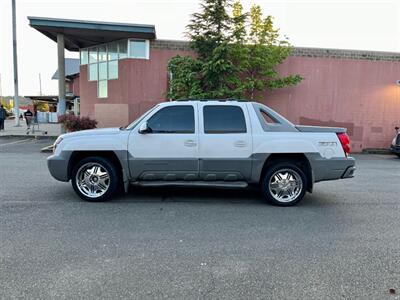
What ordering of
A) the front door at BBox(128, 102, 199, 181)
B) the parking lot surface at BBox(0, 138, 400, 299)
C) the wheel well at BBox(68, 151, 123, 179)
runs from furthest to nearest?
the wheel well at BBox(68, 151, 123, 179) < the front door at BBox(128, 102, 199, 181) < the parking lot surface at BBox(0, 138, 400, 299)

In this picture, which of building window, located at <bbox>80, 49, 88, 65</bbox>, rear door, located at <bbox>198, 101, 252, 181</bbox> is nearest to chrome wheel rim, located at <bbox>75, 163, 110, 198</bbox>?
rear door, located at <bbox>198, 101, 252, 181</bbox>

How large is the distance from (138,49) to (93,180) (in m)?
11.2

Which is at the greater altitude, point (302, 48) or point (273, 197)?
point (302, 48)

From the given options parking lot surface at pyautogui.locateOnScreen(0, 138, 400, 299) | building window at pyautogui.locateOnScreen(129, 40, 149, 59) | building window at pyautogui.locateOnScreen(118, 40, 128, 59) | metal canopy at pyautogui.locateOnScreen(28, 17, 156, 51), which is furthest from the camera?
building window at pyautogui.locateOnScreen(118, 40, 128, 59)

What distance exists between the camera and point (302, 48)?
15125 mm

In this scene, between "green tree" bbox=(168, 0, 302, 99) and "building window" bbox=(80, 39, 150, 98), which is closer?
"green tree" bbox=(168, 0, 302, 99)

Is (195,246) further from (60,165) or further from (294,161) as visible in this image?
(60,165)

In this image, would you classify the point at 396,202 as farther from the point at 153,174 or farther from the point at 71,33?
the point at 71,33

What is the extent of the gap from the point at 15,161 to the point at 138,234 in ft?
26.7

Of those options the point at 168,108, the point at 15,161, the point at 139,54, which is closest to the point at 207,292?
the point at 168,108

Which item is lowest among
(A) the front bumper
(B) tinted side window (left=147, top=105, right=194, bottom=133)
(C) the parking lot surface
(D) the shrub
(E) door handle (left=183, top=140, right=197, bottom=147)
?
(C) the parking lot surface

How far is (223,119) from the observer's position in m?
6.01

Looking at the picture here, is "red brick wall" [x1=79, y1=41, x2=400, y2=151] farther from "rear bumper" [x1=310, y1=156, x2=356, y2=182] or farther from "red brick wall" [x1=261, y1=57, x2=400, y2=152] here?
"rear bumper" [x1=310, y1=156, x2=356, y2=182]

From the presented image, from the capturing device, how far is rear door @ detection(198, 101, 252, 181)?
5.89 metres
